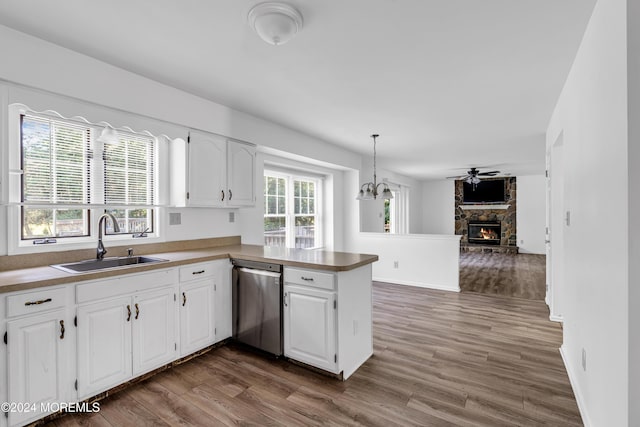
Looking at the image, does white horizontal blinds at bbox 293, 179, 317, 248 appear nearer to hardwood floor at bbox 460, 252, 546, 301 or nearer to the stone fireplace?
hardwood floor at bbox 460, 252, 546, 301

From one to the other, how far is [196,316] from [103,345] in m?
0.72

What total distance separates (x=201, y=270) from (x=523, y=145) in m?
5.23

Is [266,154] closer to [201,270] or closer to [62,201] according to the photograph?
[201,270]

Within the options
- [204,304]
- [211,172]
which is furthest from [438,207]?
[204,304]

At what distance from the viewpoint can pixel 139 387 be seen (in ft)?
7.59

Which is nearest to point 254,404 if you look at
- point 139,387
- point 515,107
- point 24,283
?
point 139,387

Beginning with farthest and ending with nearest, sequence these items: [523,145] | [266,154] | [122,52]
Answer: [523,145] < [266,154] < [122,52]

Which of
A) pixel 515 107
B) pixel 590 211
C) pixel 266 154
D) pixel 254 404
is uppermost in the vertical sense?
pixel 515 107

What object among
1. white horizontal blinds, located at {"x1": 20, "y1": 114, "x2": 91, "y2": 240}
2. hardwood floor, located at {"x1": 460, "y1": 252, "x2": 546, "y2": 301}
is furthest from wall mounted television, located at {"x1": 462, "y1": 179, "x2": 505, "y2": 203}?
white horizontal blinds, located at {"x1": 20, "y1": 114, "x2": 91, "y2": 240}

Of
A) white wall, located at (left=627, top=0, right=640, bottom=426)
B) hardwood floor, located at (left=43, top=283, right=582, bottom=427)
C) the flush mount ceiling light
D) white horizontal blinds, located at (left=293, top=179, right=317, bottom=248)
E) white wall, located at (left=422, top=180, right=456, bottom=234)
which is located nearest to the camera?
white wall, located at (left=627, top=0, right=640, bottom=426)

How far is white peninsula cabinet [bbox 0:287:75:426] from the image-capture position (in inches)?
69.8

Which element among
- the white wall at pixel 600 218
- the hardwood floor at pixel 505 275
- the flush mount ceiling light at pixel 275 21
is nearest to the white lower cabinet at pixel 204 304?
the flush mount ceiling light at pixel 275 21

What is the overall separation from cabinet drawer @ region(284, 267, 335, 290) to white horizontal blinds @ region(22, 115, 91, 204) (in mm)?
1786

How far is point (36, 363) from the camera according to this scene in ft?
6.09
